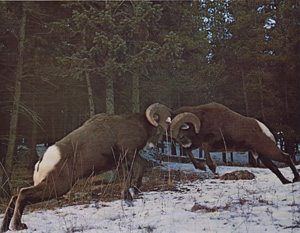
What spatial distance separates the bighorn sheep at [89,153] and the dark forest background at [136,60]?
4562 millimetres

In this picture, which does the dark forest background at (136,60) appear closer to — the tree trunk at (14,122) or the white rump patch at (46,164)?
the tree trunk at (14,122)

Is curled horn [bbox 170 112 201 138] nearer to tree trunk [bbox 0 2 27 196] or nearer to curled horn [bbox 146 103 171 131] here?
curled horn [bbox 146 103 171 131]

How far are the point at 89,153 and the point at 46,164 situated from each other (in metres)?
0.78

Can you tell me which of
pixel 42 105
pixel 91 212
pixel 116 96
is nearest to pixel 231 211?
pixel 91 212

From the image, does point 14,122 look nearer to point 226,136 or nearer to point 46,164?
point 46,164

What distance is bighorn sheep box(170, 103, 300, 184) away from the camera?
258 inches

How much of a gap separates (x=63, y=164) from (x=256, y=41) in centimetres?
1685

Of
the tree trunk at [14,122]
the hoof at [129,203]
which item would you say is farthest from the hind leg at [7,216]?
the tree trunk at [14,122]

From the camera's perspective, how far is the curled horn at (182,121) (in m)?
6.47

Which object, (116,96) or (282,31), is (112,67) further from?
(282,31)

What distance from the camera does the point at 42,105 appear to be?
15820mm

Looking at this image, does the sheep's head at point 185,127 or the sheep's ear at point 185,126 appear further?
the sheep's ear at point 185,126

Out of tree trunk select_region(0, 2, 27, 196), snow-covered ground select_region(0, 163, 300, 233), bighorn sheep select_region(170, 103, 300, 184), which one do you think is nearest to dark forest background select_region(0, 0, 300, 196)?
tree trunk select_region(0, 2, 27, 196)

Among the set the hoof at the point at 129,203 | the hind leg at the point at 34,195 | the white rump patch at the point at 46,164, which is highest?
the white rump patch at the point at 46,164
